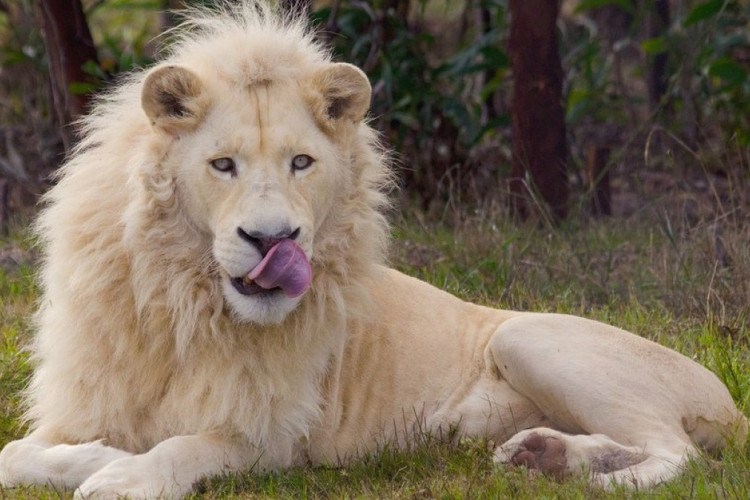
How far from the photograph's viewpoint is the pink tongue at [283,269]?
402 centimetres

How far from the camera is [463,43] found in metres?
10.8

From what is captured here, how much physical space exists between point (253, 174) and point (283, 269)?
320mm

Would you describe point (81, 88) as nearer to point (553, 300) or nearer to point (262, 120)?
point (553, 300)

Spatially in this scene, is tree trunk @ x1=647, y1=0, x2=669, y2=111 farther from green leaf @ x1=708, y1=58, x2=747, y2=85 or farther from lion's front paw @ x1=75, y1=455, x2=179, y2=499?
lion's front paw @ x1=75, y1=455, x2=179, y2=499

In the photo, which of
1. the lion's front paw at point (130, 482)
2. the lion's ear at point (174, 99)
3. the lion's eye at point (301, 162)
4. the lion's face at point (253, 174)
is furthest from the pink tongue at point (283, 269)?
the lion's front paw at point (130, 482)

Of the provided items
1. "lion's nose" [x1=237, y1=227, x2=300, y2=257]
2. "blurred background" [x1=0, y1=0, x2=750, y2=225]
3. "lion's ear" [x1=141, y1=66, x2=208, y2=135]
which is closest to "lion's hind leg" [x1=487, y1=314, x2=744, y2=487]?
"lion's nose" [x1=237, y1=227, x2=300, y2=257]

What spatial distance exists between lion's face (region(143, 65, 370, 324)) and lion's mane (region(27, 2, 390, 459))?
0.09 meters

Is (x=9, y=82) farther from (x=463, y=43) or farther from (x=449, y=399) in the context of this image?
(x=449, y=399)

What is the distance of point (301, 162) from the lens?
428 cm

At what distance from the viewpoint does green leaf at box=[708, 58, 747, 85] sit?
933 cm

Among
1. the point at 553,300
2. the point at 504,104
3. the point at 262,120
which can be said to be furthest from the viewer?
the point at 504,104

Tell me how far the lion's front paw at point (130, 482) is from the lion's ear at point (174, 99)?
1.06 m

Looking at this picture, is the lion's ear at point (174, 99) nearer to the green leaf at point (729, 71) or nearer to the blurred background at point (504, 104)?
the blurred background at point (504, 104)

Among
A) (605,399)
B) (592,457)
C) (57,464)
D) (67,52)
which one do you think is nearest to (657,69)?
(67,52)
